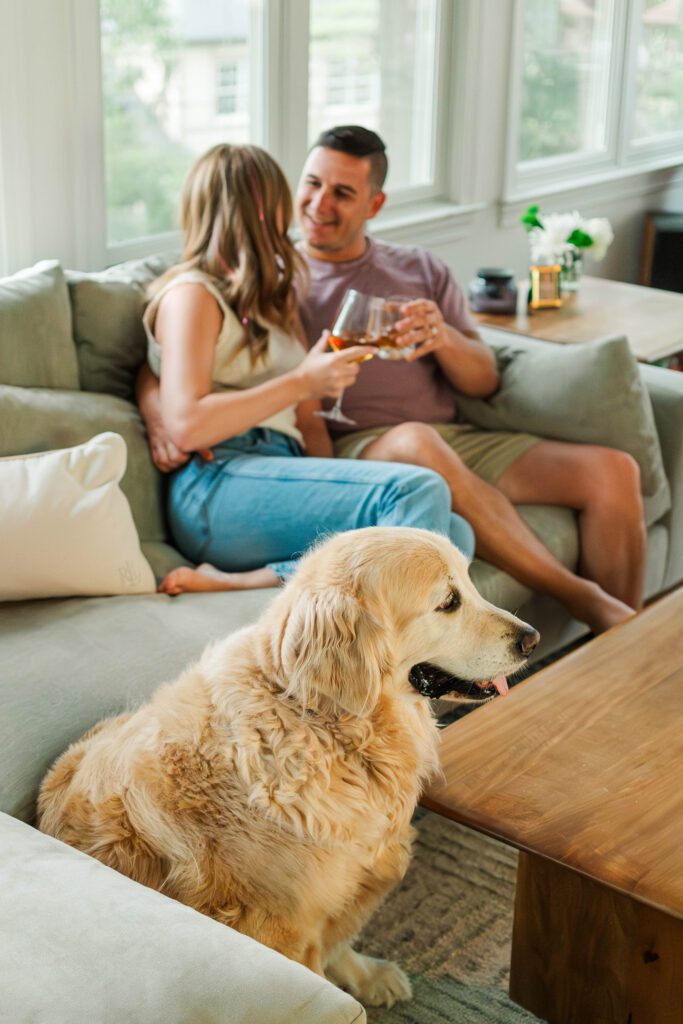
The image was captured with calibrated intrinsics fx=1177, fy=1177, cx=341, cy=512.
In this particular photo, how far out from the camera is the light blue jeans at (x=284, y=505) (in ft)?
7.39

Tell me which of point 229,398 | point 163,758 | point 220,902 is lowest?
point 220,902

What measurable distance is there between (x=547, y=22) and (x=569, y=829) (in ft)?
13.2

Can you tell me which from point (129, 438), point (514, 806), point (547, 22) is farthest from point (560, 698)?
point (547, 22)

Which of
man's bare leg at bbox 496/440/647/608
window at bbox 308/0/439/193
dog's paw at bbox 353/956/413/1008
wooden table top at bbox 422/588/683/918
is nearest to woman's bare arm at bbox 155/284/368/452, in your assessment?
man's bare leg at bbox 496/440/647/608

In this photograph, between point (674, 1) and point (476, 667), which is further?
point (674, 1)

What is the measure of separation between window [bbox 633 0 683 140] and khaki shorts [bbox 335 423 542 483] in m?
3.13

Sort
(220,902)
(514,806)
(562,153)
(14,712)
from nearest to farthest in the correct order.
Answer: (220,902) → (514,806) → (14,712) → (562,153)

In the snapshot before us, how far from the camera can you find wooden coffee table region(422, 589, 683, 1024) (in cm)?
149

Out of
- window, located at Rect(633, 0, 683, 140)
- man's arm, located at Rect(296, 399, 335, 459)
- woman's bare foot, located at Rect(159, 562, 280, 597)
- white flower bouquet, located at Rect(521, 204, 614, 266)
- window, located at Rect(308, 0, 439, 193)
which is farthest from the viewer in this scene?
window, located at Rect(633, 0, 683, 140)

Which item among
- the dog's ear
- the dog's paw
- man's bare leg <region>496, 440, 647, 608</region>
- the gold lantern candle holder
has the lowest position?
the dog's paw

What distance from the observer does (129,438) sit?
2.39 meters

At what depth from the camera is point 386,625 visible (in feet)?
4.83

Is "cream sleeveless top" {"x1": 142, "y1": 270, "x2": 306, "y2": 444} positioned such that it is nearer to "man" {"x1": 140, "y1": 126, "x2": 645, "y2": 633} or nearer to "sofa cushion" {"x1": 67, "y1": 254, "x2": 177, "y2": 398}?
"sofa cushion" {"x1": 67, "y1": 254, "x2": 177, "y2": 398}

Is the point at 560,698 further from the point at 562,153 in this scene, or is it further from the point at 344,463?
the point at 562,153
